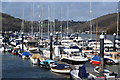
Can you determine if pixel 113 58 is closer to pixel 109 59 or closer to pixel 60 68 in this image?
pixel 109 59

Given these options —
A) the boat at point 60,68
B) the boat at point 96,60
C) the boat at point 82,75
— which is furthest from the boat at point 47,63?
the boat at point 82,75

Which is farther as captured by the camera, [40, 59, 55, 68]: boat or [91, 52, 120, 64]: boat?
[91, 52, 120, 64]: boat

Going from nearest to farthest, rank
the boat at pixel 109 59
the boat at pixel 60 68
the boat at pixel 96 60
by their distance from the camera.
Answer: the boat at pixel 60 68 < the boat at pixel 96 60 < the boat at pixel 109 59

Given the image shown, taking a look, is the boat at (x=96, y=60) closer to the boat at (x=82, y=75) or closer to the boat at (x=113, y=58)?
the boat at (x=113, y=58)

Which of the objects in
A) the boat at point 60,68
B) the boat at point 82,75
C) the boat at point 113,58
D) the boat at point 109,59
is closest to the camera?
the boat at point 82,75

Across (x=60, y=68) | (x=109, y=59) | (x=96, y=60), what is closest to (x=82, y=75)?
(x=60, y=68)

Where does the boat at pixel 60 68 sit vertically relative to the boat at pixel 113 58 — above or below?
below

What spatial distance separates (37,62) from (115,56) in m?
12.9

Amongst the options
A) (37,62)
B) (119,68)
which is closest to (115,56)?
(119,68)

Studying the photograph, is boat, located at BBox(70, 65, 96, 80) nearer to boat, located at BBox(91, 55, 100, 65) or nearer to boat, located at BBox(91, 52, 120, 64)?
boat, located at BBox(91, 55, 100, 65)

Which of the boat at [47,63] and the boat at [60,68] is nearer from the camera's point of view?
the boat at [60,68]

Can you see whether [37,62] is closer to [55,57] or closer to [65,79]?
[55,57]

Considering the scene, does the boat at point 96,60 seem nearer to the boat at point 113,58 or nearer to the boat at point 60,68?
the boat at point 113,58

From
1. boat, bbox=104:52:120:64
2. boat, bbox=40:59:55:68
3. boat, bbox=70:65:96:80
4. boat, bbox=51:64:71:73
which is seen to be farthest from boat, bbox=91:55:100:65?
boat, bbox=70:65:96:80
